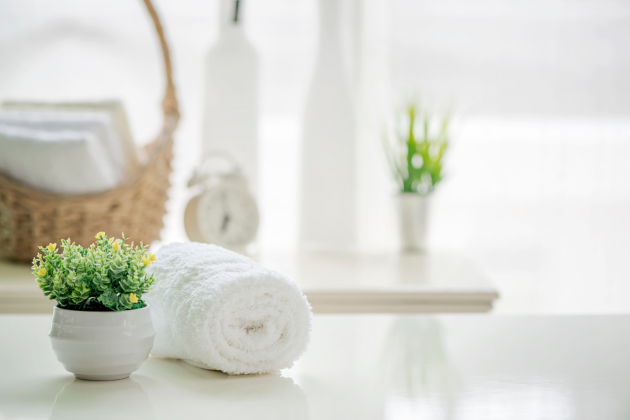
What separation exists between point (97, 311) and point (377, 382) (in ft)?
0.66

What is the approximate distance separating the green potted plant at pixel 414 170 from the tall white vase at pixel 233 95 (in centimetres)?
32

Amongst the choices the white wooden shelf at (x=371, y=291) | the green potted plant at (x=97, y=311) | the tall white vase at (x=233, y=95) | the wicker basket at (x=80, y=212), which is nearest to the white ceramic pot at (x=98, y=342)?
the green potted plant at (x=97, y=311)

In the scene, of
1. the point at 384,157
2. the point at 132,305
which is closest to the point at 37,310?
the point at 132,305

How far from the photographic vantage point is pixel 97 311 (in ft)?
1.49

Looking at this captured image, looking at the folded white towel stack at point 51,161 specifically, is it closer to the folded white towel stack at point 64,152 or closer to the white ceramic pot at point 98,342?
the folded white towel stack at point 64,152

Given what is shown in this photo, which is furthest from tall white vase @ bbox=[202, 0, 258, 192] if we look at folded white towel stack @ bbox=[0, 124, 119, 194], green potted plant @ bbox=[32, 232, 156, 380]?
green potted plant @ bbox=[32, 232, 156, 380]

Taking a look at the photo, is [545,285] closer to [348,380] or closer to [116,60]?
[116,60]

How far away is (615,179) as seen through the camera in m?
1.68

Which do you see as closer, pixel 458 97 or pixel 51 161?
pixel 51 161

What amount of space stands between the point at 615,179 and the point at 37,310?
138cm

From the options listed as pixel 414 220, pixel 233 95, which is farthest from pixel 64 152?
pixel 414 220

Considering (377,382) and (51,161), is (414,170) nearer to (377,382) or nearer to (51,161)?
(51,161)

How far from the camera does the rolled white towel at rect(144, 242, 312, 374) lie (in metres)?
0.47

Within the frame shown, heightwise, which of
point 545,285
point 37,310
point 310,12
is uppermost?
point 310,12
